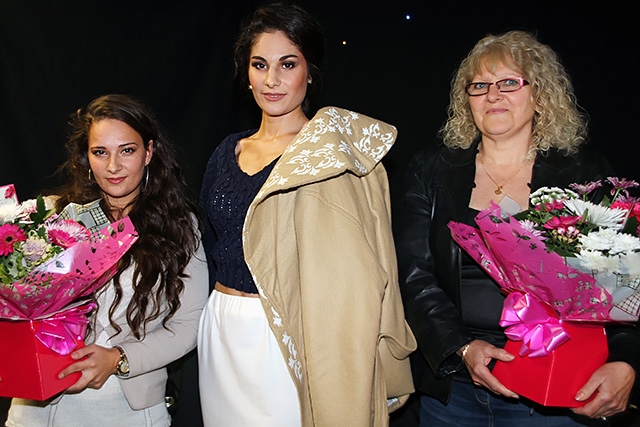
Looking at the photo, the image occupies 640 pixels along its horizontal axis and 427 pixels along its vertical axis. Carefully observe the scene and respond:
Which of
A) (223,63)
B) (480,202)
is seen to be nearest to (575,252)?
(480,202)

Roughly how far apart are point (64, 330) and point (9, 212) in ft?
1.12

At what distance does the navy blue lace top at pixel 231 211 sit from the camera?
1.84 metres

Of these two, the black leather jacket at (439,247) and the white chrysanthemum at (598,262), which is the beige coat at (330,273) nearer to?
the black leather jacket at (439,247)

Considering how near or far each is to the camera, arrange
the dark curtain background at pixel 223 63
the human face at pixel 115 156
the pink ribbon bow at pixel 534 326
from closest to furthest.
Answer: the pink ribbon bow at pixel 534 326 < the human face at pixel 115 156 < the dark curtain background at pixel 223 63

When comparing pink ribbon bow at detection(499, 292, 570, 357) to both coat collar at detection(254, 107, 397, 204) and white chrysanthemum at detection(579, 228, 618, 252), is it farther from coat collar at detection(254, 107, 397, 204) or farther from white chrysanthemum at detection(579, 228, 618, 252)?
coat collar at detection(254, 107, 397, 204)

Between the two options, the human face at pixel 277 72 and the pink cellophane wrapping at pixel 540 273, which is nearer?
the pink cellophane wrapping at pixel 540 273

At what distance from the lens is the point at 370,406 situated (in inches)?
64.4

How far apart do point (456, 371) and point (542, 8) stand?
72.8 inches

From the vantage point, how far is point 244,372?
5.73ft

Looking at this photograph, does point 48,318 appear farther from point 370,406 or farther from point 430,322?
point 430,322

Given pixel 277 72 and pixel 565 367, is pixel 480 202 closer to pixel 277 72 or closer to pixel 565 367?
pixel 565 367

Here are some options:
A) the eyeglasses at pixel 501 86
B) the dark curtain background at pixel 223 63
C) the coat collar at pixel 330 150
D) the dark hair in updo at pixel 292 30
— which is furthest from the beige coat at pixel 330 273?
the dark curtain background at pixel 223 63

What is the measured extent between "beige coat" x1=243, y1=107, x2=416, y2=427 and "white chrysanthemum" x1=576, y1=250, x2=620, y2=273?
516 mm

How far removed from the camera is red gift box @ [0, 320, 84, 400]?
160 cm
